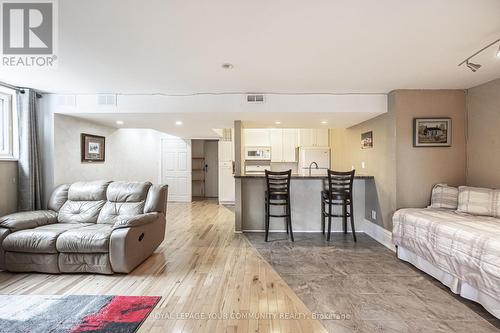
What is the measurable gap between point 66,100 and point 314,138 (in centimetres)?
570

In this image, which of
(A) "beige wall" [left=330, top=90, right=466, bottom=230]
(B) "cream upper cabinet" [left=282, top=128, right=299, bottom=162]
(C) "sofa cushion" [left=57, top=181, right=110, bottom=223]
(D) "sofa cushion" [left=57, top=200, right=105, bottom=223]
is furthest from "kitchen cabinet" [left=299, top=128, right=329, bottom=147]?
(D) "sofa cushion" [left=57, top=200, right=105, bottom=223]

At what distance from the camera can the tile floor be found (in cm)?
197

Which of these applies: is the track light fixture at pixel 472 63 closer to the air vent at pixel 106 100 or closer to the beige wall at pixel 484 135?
the beige wall at pixel 484 135

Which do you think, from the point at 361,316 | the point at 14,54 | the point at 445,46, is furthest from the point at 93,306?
the point at 445,46

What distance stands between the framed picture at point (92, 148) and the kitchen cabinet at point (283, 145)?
425cm

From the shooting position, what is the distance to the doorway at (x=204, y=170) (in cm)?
924

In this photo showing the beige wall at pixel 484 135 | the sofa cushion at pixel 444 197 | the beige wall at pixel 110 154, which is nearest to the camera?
the beige wall at pixel 484 135

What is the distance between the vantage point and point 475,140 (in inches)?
136

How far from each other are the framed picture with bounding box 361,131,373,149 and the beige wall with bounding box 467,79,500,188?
1320 millimetres

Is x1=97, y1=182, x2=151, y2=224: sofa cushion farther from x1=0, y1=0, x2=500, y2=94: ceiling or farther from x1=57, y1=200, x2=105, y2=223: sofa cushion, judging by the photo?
x1=0, y1=0, x2=500, y2=94: ceiling

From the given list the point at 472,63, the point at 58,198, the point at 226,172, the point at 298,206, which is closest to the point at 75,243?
the point at 58,198

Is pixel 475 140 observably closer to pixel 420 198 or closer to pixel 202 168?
pixel 420 198

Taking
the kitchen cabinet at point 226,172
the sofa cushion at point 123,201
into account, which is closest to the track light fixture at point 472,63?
the sofa cushion at point 123,201

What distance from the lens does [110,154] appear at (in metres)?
5.52
